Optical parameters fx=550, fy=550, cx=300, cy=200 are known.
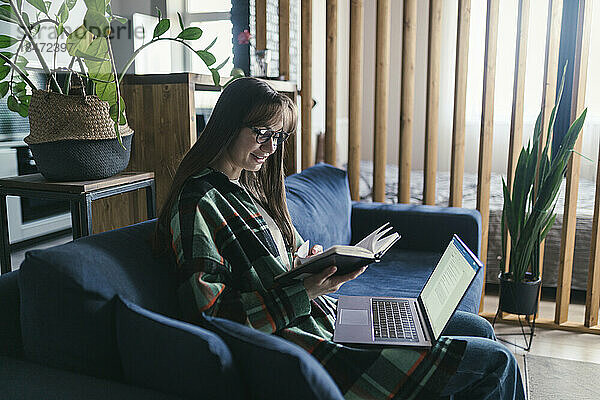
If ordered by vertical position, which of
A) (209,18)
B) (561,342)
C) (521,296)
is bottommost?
(561,342)

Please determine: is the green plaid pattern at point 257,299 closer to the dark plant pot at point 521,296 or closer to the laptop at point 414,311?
the laptop at point 414,311

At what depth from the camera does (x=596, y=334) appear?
276 cm

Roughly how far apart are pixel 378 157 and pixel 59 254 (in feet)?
6.75

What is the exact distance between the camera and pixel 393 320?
1.48 metres

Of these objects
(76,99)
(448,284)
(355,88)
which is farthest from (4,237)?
(355,88)

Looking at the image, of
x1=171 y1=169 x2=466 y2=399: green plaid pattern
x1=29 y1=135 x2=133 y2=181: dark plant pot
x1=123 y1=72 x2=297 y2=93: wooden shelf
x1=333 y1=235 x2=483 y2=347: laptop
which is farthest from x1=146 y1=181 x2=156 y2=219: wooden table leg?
x1=333 y1=235 x2=483 y2=347: laptop

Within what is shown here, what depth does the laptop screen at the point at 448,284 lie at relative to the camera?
4.33 feet

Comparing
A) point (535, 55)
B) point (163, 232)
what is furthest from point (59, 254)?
point (535, 55)

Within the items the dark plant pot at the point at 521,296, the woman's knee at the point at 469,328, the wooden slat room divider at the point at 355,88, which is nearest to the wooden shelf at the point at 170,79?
the wooden slat room divider at the point at 355,88

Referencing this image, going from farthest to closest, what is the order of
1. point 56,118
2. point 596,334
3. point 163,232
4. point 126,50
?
point 126,50 → point 596,334 → point 56,118 → point 163,232

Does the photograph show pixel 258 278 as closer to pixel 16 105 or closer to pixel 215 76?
pixel 215 76

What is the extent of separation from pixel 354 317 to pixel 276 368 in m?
0.64

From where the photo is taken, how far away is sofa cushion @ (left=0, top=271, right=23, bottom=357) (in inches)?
48.9

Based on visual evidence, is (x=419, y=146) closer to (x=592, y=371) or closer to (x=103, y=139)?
(x=592, y=371)
